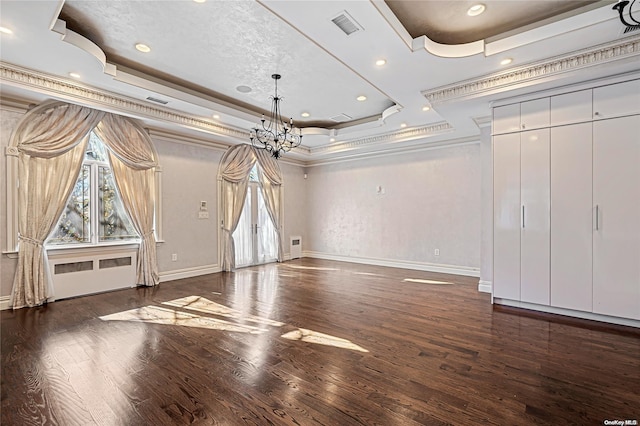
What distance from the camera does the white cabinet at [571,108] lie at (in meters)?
3.61

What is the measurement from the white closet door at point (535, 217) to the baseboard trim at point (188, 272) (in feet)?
18.6

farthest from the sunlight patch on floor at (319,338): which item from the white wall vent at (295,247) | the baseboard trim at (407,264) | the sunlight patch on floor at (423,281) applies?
the white wall vent at (295,247)

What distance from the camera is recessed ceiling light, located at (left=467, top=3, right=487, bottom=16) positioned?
111 inches

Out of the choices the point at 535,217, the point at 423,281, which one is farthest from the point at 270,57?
the point at 423,281

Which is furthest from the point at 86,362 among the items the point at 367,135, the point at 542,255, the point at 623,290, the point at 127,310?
the point at 367,135

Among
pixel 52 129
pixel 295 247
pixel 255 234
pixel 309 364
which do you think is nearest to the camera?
pixel 309 364

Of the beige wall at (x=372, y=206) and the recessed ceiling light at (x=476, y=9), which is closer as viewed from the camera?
the recessed ceiling light at (x=476, y=9)

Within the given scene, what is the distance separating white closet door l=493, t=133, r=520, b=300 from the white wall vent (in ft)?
17.7

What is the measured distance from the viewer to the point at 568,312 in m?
3.76

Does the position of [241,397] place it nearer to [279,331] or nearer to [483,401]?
[279,331]

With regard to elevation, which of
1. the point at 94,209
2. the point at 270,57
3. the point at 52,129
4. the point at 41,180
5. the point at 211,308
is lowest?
the point at 211,308

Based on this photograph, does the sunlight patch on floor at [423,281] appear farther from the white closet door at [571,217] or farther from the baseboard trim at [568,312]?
the white closet door at [571,217]

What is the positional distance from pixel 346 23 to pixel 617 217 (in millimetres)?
3753

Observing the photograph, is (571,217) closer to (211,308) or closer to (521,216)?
(521,216)
